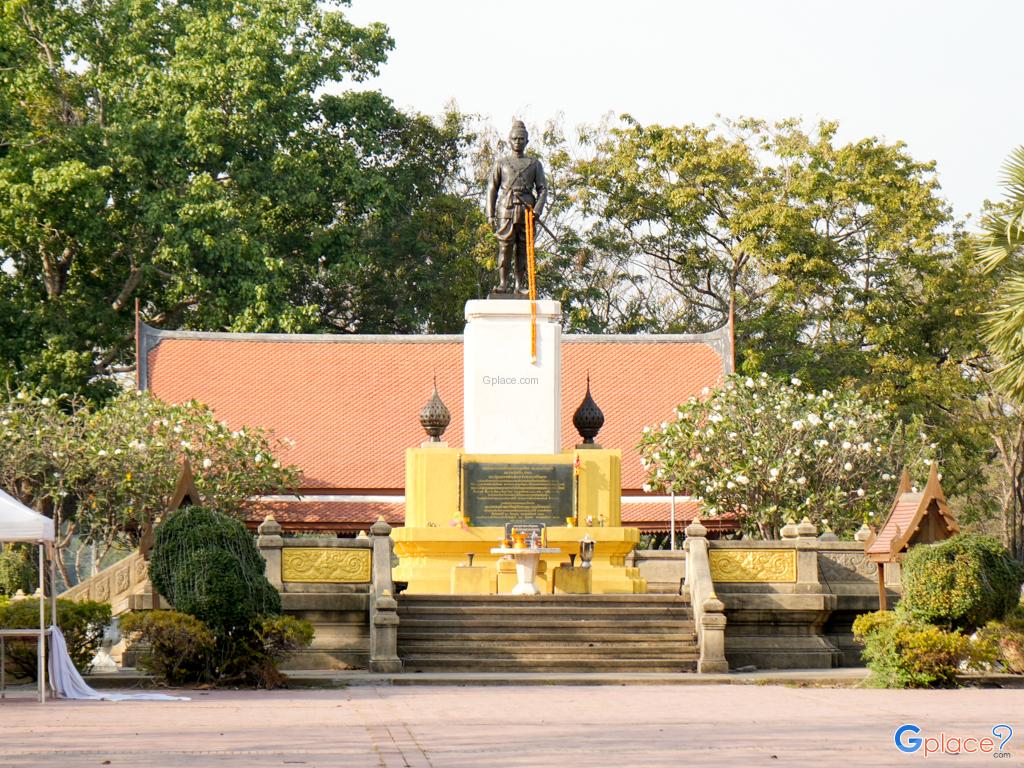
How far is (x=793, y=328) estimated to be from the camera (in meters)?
39.4

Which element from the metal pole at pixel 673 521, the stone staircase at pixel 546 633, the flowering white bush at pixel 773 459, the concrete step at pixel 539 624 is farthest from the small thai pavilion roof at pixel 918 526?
the metal pole at pixel 673 521

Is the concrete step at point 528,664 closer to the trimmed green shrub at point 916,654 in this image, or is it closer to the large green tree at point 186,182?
the trimmed green shrub at point 916,654

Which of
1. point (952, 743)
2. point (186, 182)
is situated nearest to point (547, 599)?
point (952, 743)

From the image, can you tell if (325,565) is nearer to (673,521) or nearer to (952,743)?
(673,521)

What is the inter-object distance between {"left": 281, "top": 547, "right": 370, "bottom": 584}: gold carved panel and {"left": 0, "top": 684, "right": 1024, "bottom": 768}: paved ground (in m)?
3.91

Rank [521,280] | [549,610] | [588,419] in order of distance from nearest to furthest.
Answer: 1. [549,610]
2. [588,419]
3. [521,280]

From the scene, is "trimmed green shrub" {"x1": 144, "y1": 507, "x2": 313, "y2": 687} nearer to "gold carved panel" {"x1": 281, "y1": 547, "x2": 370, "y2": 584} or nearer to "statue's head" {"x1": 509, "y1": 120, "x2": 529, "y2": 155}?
"gold carved panel" {"x1": 281, "y1": 547, "x2": 370, "y2": 584}

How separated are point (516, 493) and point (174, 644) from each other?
765cm

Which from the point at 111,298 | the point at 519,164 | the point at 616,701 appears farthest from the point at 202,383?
the point at 616,701

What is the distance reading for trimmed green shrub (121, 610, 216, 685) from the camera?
1753 cm

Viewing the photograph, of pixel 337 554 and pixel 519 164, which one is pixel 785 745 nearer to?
pixel 337 554

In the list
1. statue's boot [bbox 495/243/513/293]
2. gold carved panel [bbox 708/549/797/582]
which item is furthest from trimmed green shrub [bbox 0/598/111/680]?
statue's boot [bbox 495/243/513/293]

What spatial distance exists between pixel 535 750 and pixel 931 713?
14.4ft

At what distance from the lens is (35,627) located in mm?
18312
